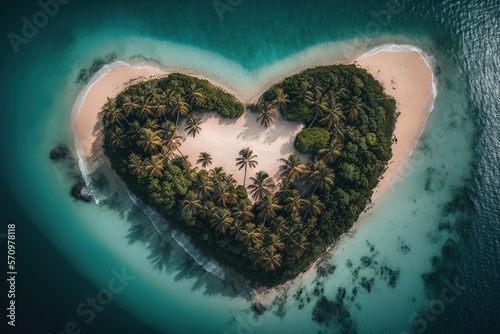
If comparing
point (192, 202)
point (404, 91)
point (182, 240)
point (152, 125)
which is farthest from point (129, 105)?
point (404, 91)

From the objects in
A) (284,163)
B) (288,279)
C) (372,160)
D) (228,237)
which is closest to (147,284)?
(228,237)

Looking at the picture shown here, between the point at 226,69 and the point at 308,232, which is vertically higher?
the point at 226,69

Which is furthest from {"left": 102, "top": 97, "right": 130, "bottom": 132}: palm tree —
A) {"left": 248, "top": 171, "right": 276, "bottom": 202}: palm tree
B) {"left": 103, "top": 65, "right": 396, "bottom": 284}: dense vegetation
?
{"left": 248, "top": 171, "right": 276, "bottom": 202}: palm tree

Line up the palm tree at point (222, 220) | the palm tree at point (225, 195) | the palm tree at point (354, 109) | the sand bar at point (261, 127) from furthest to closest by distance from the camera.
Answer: the sand bar at point (261, 127)
the palm tree at point (354, 109)
the palm tree at point (225, 195)
the palm tree at point (222, 220)

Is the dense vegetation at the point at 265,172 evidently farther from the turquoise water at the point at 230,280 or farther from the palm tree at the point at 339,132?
the turquoise water at the point at 230,280

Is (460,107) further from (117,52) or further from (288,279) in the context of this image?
(117,52)

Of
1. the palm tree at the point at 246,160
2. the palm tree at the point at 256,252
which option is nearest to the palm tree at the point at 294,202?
the palm tree at the point at 256,252
